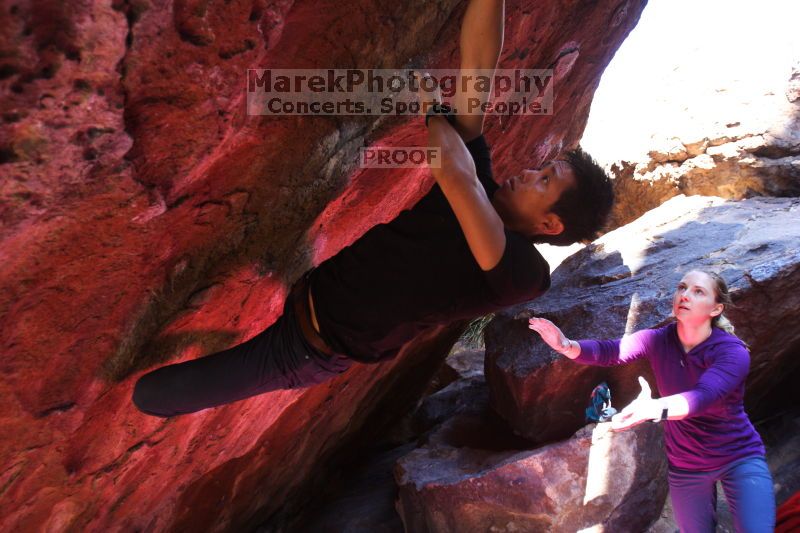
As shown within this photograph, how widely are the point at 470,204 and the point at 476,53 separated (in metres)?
0.64

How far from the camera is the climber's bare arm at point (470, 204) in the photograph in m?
1.81

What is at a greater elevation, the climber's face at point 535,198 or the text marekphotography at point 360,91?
the text marekphotography at point 360,91

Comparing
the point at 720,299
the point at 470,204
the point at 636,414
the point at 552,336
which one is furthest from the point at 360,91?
the point at 720,299

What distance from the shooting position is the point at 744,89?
6.23 meters

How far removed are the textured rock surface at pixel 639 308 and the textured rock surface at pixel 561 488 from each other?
0.32 m

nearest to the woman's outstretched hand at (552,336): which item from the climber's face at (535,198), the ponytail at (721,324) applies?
the ponytail at (721,324)

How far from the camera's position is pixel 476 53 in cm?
212

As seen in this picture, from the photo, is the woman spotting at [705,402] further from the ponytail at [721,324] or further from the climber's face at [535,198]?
the climber's face at [535,198]

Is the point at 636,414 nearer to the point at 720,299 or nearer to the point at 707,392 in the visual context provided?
the point at 707,392

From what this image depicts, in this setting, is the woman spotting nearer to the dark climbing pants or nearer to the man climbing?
the man climbing

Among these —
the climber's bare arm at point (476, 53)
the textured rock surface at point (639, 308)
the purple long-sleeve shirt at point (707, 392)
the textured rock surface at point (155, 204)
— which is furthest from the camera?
the textured rock surface at point (639, 308)

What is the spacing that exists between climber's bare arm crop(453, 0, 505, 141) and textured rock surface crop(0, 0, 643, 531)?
58 centimetres

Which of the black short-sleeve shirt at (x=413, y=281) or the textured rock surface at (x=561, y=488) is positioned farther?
the textured rock surface at (x=561, y=488)

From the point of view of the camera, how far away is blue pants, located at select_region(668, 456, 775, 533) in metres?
2.66
